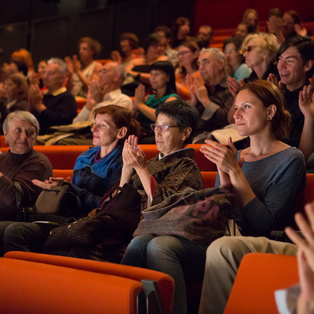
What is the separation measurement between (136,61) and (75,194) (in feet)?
11.3

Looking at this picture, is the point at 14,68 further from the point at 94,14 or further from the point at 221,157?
the point at 221,157

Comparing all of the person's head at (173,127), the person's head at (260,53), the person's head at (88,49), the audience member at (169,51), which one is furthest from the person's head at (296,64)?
the person's head at (88,49)

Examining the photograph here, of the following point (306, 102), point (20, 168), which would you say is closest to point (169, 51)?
point (20, 168)

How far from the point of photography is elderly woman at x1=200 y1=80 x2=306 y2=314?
1.55 meters

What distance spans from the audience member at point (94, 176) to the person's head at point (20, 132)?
291mm

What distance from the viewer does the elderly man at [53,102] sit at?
152 inches

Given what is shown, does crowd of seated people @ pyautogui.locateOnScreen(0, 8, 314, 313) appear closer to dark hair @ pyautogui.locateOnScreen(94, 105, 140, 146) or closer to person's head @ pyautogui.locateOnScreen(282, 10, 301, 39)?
dark hair @ pyautogui.locateOnScreen(94, 105, 140, 146)

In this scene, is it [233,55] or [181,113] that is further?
[233,55]

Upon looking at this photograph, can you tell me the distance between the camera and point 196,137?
3.02 m

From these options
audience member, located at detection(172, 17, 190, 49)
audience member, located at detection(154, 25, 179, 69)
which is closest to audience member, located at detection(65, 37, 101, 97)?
audience member, located at detection(154, 25, 179, 69)

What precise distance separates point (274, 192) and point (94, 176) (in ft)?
3.09

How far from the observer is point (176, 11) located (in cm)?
797

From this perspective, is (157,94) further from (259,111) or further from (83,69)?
(83,69)

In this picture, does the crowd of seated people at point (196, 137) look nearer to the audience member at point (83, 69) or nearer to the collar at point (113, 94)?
the collar at point (113, 94)
